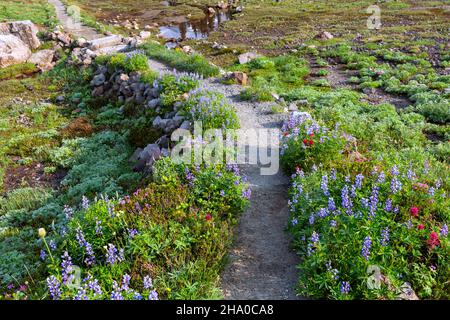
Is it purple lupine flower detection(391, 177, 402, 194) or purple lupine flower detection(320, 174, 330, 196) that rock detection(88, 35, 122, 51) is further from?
purple lupine flower detection(391, 177, 402, 194)

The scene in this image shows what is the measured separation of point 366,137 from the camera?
496 inches

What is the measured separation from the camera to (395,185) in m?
7.05

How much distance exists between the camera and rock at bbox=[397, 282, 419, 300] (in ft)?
18.0

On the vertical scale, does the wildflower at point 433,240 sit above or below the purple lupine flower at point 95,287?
above

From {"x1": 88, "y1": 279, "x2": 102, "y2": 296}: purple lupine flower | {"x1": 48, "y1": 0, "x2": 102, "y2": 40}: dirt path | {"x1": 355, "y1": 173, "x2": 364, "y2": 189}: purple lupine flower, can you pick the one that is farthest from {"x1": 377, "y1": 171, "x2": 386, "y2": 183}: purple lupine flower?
{"x1": 48, "y1": 0, "x2": 102, "y2": 40}: dirt path

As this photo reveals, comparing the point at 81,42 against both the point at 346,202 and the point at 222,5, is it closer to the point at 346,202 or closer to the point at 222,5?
the point at 346,202

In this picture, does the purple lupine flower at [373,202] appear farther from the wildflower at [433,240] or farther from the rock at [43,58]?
the rock at [43,58]

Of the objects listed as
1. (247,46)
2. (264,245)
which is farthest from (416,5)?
(264,245)

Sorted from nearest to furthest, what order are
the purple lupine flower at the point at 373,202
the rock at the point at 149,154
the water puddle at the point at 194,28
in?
the purple lupine flower at the point at 373,202, the rock at the point at 149,154, the water puddle at the point at 194,28

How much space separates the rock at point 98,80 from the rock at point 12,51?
371 inches

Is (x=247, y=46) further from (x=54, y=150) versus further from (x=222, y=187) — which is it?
(x=222, y=187)

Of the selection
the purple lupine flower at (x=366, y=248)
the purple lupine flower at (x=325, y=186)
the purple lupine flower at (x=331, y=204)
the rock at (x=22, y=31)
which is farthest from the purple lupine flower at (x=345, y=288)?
the rock at (x=22, y=31)

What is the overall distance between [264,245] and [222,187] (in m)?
1.62

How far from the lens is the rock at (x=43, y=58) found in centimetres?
2675
